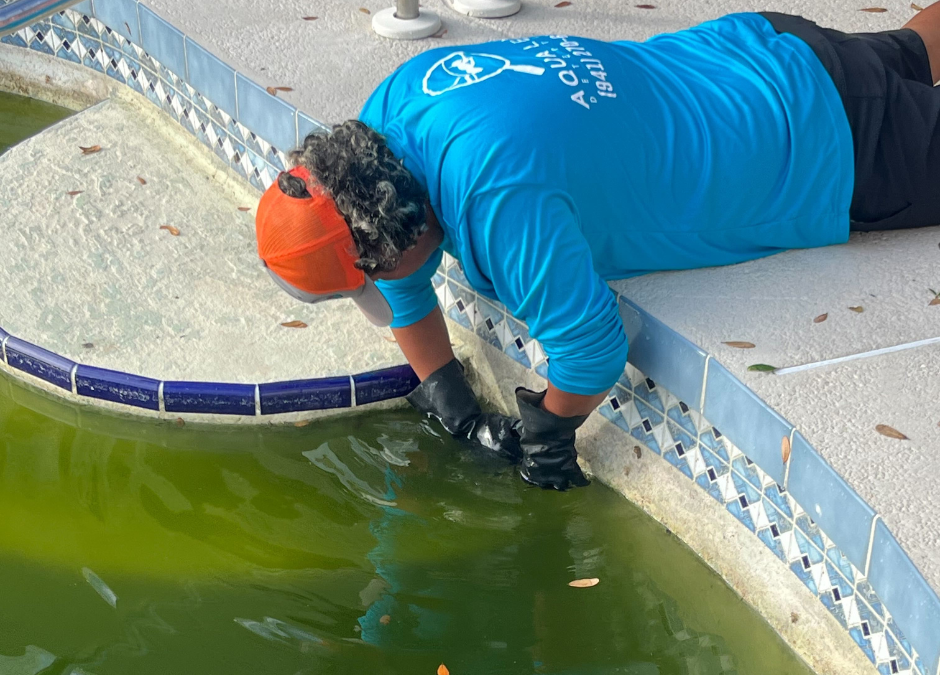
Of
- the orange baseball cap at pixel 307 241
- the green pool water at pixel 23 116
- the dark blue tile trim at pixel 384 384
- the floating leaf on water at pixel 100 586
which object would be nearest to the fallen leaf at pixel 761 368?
the orange baseball cap at pixel 307 241

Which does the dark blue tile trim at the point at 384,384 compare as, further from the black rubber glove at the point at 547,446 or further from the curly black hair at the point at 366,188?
the curly black hair at the point at 366,188

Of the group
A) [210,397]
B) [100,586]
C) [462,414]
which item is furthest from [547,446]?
[100,586]

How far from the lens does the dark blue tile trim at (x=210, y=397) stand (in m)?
3.33

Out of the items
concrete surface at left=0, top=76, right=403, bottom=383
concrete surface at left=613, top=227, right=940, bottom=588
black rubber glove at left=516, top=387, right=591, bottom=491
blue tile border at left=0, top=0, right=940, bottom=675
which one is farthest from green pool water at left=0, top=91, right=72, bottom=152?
concrete surface at left=613, top=227, right=940, bottom=588

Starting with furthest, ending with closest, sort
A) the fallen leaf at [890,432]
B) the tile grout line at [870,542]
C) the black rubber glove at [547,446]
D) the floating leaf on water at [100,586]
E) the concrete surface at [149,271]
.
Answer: the concrete surface at [149,271] → the black rubber glove at [547,446] → the floating leaf on water at [100,586] → the fallen leaf at [890,432] → the tile grout line at [870,542]

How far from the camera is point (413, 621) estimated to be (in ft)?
9.11

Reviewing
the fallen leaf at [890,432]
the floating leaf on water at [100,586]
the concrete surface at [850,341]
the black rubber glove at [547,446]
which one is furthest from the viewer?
the black rubber glove at [547,446]

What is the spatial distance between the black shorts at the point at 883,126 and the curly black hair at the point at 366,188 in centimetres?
129

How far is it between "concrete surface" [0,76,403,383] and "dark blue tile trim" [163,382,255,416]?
44 millimetres

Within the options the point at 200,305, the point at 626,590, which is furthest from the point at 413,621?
the point at 200,305

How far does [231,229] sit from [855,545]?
8.16 ft

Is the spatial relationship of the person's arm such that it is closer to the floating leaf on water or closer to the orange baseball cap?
the orange baseball cap

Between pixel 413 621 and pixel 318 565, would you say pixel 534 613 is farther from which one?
pixel 318 565

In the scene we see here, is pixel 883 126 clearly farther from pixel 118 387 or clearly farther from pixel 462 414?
pixel 118 387
